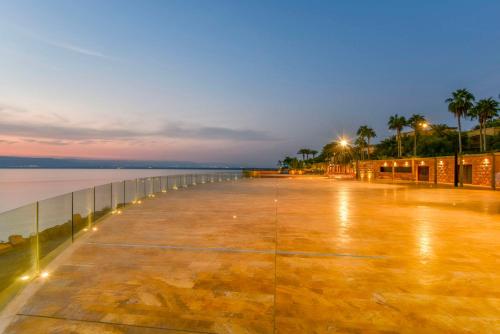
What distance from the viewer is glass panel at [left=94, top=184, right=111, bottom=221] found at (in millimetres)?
11154

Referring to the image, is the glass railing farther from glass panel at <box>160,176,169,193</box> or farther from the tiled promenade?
glass panel at <box>160,176,169,193</box>

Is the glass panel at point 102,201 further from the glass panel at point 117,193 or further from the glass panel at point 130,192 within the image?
the glass panel at point 130,192

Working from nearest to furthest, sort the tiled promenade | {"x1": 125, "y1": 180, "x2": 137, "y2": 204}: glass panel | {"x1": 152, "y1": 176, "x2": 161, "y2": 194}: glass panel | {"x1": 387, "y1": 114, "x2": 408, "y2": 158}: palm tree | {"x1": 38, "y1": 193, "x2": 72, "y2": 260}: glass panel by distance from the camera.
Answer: the tiled promenade → {"x1": 38, "y1": 193, "x2": 72, "y2": 260}: glass panel → {"x1": 125, "y1": 180, "x2": 137, "y2": 204}: glass panel → {"x1": 152, "y1": 176, "x2": 161, "y2": 194}: glass panel → {"x1": 387, "y1": 114, "x2": 408, "y2": 158}: palm tree

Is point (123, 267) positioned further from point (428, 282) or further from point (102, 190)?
point (102, 190)

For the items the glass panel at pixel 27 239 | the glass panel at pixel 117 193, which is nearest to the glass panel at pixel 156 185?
the glass panel at pixel 117 193

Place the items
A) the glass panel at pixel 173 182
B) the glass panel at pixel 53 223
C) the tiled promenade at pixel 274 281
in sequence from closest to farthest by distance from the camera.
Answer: the tiled promenade at pixel 274 281
the glass panel at pixel 53 223
the glass panel at pixel 173 182

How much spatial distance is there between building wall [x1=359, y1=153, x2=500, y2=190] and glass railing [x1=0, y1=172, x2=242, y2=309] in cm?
2786

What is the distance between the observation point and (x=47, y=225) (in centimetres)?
855

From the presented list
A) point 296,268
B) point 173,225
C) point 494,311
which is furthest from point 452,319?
point 173,225

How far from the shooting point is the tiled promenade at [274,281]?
3893 mm

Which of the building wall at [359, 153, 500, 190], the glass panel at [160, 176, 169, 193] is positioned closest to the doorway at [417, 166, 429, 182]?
the building wall at [359, 153, 500, 190]

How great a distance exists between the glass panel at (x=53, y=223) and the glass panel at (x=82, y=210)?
243 millimetres

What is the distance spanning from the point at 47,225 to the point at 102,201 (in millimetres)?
3364

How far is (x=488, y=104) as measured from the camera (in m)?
42.4
